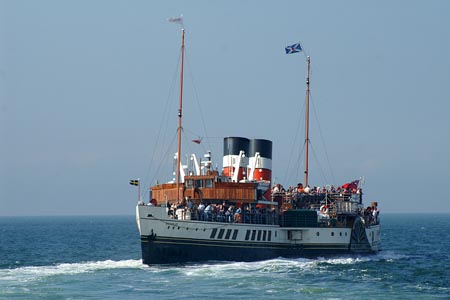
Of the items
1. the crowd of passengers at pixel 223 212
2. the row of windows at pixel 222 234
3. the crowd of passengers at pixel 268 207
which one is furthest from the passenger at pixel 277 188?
the row of windows at pixel 222 234

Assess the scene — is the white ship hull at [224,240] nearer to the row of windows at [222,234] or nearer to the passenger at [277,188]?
the row of windows at [222,234]

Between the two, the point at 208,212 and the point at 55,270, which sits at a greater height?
the point at 208,212

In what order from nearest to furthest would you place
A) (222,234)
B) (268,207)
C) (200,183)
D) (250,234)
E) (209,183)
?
(222,234) → (250,234) → (209,183) → (200,183) → (268,207)

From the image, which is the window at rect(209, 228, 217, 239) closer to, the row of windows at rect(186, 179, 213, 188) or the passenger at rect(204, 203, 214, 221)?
the passenger at rect(204, 203, 214, 221)

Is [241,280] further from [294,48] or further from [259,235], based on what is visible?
[294,48]

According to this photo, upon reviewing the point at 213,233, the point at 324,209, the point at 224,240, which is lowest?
the point at 224,240

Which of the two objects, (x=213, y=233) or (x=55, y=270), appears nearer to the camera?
(x=55, y=270)

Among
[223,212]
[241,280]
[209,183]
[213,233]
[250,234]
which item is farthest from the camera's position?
[209,183]

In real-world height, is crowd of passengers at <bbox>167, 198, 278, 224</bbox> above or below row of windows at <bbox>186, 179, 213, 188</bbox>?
below

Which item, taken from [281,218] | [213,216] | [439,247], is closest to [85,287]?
[213,216]

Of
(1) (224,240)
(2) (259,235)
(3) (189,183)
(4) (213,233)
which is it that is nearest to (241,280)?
(4) (213,233)

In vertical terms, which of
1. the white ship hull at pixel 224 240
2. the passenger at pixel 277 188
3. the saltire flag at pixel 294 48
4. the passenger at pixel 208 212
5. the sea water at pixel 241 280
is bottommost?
the sea water at pixel 241 280

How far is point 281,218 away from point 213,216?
21.9 feet

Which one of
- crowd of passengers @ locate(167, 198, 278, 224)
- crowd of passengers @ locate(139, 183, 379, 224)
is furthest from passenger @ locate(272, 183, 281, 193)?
crowd of passengers @ locate(167, 198, 278, 224)
